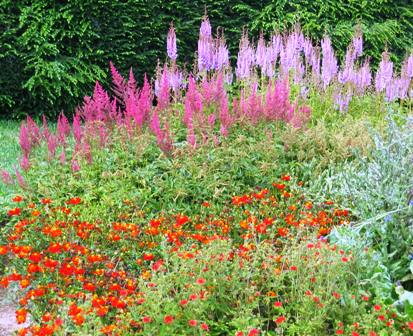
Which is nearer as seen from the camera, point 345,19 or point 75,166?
point 75,166

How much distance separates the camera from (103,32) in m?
8.70

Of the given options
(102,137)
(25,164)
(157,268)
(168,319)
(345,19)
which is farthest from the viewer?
(345,19)

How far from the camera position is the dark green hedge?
827cm

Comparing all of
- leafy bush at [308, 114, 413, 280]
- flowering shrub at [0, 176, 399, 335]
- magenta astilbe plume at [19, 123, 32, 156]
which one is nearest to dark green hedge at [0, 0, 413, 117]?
magenta astilbe plume at [19, 123, 32, 156]

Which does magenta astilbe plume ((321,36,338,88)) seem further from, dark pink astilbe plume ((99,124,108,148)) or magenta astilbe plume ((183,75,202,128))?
dark pink astilbe plume ((99,124,108,148))

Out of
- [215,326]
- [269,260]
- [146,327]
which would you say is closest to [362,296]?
[269,260]

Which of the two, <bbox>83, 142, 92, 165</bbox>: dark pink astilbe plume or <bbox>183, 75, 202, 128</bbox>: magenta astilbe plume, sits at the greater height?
<bbox>183, 75, 202, 128</bbox>: magenta astilbe plume

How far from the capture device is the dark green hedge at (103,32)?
827 centimetres

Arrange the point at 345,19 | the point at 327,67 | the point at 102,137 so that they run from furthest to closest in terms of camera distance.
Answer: the point at 345,19, the point at 327,67, the point at 102,137

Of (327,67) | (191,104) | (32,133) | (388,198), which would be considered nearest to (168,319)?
(388,198)

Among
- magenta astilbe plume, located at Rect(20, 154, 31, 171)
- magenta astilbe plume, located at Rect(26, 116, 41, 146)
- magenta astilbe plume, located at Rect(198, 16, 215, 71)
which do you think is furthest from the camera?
magenta astilbe plume, located at Rect(198, 16, 215, 71)

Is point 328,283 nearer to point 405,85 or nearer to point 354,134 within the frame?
point 354,134

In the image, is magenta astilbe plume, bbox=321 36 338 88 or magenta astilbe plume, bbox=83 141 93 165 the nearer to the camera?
magenta astilbe plume, bbox=83 141 93 165

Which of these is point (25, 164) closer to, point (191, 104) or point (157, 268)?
point (191, 104)
